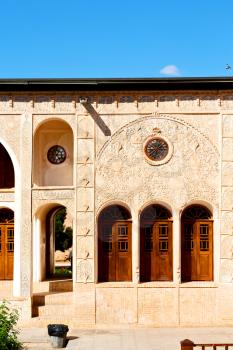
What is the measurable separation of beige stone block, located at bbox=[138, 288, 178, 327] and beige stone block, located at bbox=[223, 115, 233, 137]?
4.77 meters

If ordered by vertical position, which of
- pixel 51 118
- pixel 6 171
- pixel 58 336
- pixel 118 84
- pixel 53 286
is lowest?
Answer: pixel 58 336

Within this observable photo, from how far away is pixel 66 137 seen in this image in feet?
54.4

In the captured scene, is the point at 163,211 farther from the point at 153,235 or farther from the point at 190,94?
the point at 190,94

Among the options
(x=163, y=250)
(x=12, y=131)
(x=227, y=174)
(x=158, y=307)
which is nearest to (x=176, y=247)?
(x=163, y=250)

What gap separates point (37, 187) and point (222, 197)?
5419 millimetres

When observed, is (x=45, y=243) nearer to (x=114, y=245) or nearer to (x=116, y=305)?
(x=114, y=245)

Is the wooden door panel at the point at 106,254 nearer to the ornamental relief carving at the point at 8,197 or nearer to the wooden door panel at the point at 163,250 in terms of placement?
the wooden door panel at the point at 163,250

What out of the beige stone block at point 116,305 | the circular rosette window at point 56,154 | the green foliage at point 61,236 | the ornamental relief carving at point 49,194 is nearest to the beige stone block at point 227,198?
the beige stone block at point 116,305

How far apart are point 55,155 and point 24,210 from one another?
2326 mm

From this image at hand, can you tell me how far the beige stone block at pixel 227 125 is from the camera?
49.1ft

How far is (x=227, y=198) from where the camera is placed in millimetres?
14891

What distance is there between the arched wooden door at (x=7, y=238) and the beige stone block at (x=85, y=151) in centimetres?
323

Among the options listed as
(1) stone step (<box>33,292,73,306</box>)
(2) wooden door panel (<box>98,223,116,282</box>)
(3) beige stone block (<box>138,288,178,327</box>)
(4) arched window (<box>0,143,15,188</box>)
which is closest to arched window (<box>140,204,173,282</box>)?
(3) beige stone block (<box>138,288,178,327</box>)

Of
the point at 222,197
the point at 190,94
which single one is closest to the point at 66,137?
the point at 190,94
